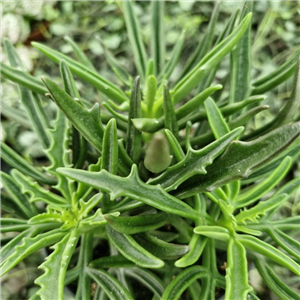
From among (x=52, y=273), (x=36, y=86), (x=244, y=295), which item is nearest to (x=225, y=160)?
(x=244, y=295)

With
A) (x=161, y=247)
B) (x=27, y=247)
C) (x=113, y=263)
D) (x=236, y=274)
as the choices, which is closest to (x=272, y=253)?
(x=236, y=274)

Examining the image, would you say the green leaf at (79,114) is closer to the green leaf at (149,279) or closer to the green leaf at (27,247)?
the green leaf at (27,247)

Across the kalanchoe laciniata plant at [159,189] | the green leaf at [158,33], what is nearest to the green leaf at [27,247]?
the kalanchoe laciniata plant at [159,189]

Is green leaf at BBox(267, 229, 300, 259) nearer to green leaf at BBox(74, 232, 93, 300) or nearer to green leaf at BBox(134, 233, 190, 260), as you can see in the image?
Result: green leaf at BBox(134, 233, 190, 260)

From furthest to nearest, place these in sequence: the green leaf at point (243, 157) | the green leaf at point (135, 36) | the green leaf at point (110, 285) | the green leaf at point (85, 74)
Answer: the green leaf at point (135, 36), the green leaf at point (85, 74), the green leaf at point (110, 285), the green leaf at point (243, 157)

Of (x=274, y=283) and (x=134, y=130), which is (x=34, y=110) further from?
(x=274, y=283)

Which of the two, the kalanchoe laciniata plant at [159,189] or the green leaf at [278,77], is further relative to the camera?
the green leaf at [278,77]

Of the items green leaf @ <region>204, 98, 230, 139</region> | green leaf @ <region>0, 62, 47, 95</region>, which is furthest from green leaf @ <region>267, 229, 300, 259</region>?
green leaf @ <region>0, 62, 47, 95</region>
